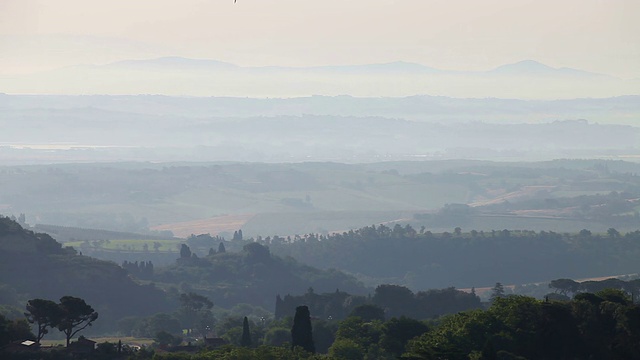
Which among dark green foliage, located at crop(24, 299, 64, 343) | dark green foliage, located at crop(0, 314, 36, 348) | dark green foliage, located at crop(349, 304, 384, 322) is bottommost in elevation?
dark green foliage, located at crop(349, 304, 384, 322)

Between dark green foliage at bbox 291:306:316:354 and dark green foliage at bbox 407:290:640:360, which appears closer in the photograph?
dark green foliage at bbox 407:290:640:360

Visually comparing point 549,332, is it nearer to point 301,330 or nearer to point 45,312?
point 301,330

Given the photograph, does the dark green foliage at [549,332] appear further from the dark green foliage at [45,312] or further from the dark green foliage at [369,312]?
the dark green foliage at [369,312]

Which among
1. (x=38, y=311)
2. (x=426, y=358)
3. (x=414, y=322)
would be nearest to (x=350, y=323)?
(x=414, y=322)

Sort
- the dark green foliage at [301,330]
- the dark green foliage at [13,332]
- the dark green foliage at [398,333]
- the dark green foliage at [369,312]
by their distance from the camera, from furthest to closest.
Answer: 1. the dark green foliage at [369,312]
2. the dark green foliage at [301,330]
3. the dark green foliage at [398,333]
4. the dark green foliage at [13,332]

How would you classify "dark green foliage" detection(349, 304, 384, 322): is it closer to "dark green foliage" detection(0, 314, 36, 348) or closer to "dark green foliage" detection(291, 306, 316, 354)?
"dark green foliage" detection(291, 306, 316, 354)

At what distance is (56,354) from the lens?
431ft

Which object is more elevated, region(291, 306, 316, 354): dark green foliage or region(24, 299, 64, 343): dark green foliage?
region(24, 299, 64, 343): dark green foliage

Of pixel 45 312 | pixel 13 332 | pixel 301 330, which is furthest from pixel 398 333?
pixel 13 332

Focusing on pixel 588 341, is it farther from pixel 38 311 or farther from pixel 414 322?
pixel 38 311

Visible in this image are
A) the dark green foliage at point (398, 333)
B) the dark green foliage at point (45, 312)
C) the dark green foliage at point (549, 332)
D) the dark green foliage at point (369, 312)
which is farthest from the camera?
the dark green foliage at point (369, 312)

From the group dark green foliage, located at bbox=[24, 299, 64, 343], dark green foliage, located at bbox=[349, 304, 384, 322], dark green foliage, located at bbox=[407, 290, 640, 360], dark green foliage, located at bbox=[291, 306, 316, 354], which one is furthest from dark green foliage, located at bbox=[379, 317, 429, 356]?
dark green foliage, located at bbox=[349, 304, 384, 322]

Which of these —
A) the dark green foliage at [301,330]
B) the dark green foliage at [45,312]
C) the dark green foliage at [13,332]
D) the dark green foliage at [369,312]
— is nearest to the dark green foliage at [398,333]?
the dark green foliage at [301,330]

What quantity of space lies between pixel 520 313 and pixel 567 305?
5.23 meters
